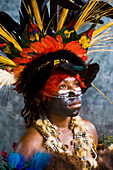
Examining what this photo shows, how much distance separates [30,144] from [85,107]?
3.41 feet

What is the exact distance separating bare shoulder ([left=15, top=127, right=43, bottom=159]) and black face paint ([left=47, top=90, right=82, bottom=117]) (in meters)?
0.19

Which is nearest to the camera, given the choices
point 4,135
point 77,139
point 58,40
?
point 58,40

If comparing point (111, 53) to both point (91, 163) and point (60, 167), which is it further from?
point (60, 167)

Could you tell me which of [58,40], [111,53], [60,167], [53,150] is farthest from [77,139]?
[111,53]

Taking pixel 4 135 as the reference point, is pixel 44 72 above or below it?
above

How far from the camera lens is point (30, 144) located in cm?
125

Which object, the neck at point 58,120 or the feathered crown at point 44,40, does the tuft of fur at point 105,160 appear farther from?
the feathered crown at point 44,40

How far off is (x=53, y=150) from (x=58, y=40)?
623 millimetres

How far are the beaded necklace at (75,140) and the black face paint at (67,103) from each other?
0.14 metres

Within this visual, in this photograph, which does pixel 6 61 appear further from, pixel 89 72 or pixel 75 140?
pixel 75 140

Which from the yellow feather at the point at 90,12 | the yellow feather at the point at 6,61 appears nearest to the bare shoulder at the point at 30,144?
the yellow feather at the point at 6,61

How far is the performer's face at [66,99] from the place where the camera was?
4.16ft

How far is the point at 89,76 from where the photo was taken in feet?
4.85

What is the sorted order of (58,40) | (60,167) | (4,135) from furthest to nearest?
(4,135), (58,40), (60,167)
